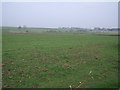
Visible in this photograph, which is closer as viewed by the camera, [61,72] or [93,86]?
[93,86]

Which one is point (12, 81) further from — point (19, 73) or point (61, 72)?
point (61, 72)

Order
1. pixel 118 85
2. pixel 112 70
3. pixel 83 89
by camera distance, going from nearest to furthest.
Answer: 1. pixel 83 89
2. pixel 118 85
3. pixel 112 70

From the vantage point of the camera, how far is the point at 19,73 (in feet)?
19.5

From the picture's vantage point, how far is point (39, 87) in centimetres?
464

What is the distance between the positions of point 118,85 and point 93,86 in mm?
970

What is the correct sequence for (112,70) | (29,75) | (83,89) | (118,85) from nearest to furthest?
1. (83,89)
2. (118,85)
3. (29,75)
4. (112,70)

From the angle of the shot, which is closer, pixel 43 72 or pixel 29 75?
pixel 29 75

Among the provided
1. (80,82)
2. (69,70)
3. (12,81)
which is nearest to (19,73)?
(12,81)

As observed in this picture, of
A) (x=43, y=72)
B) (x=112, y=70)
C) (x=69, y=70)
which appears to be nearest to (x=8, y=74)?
(x=43, y=72)

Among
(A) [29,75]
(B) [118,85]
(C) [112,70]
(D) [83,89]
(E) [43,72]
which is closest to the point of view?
(D) [83,89]

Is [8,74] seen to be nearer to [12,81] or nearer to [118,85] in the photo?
[12,81]

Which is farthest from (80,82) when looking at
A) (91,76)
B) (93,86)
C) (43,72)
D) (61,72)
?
(43,72)

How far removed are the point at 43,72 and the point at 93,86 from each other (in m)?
2.44

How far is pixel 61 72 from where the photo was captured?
20.3ft
